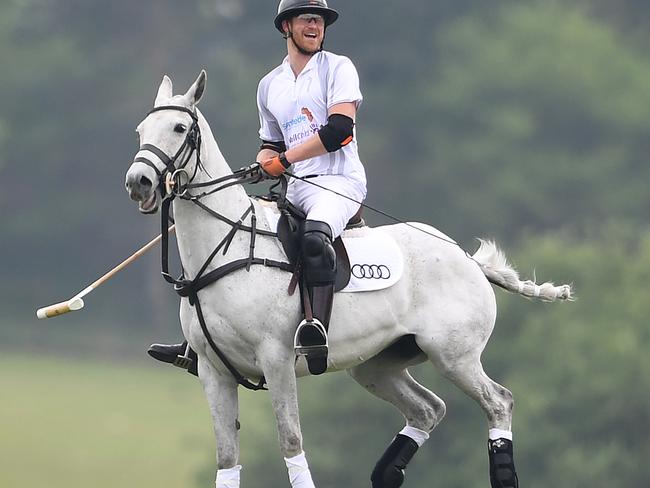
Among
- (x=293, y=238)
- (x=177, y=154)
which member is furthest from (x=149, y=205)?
(x=293, y=238)

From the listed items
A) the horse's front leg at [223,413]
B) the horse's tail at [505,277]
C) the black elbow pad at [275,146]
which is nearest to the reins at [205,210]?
the horse's front leg at [223,413]

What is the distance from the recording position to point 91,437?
42875mm

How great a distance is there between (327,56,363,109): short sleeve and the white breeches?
1.81 feet

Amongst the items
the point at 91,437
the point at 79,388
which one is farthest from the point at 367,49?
the point at 91,437

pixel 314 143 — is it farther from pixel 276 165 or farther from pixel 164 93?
pixel 164 93

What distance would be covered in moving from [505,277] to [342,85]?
210cm

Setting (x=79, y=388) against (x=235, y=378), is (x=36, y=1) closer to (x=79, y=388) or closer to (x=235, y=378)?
(x=79, y=388)

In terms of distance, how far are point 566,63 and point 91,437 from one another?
30975 millimetres

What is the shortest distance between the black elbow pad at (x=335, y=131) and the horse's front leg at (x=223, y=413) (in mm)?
1620

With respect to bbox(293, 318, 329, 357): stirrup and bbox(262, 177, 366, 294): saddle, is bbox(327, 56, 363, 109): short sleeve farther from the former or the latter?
bbox(293, 318, 329, 357): stirrup

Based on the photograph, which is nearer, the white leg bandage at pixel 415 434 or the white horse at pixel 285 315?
the white horse at pixel 285 315

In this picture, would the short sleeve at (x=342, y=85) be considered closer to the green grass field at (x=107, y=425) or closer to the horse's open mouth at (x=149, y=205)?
the horse's open mouth at (x=149, y=205)

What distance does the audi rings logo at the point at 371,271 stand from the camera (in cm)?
1177

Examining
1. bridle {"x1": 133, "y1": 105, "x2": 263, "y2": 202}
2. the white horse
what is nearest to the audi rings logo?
the white horse
